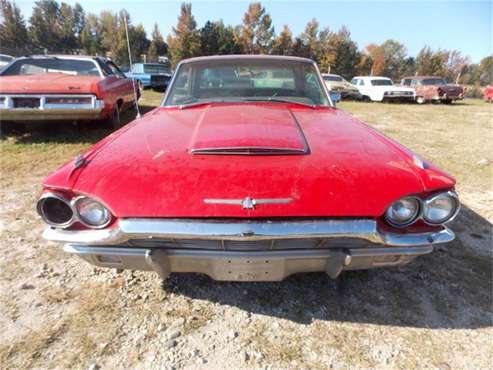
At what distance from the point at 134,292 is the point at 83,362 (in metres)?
0.53

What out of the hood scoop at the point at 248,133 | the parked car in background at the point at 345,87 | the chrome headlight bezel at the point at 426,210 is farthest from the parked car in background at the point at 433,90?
the chrome headlight bezel at the point at 426,210

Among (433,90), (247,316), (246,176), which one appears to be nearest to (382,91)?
(433,90)

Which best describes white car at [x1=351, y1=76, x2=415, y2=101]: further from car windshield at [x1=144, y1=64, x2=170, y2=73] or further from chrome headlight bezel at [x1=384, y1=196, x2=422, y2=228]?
chrome headlight bezel at [x1=384, y1=196, x2=422, y2=228]

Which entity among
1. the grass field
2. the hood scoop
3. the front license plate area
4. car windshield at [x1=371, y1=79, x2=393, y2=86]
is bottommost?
the grass field

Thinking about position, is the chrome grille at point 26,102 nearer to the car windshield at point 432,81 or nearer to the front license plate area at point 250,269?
the front license plate area at point 250,269

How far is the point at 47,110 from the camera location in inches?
189

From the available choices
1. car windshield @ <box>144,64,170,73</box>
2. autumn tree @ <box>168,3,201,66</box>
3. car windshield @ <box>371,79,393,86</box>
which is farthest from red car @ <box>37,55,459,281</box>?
autumn tree @ <box>168,3,201,66</box>

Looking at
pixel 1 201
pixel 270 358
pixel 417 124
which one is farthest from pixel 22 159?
pixel 417 124

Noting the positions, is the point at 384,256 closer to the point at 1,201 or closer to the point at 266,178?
the point at 266,178

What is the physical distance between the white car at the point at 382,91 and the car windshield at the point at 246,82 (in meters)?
14.6

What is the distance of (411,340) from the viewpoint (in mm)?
1765

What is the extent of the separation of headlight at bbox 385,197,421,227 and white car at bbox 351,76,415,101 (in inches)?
632

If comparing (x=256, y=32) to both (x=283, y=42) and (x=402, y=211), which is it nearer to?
(x=283, y=42)

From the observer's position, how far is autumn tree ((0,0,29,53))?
37812 millimetres
